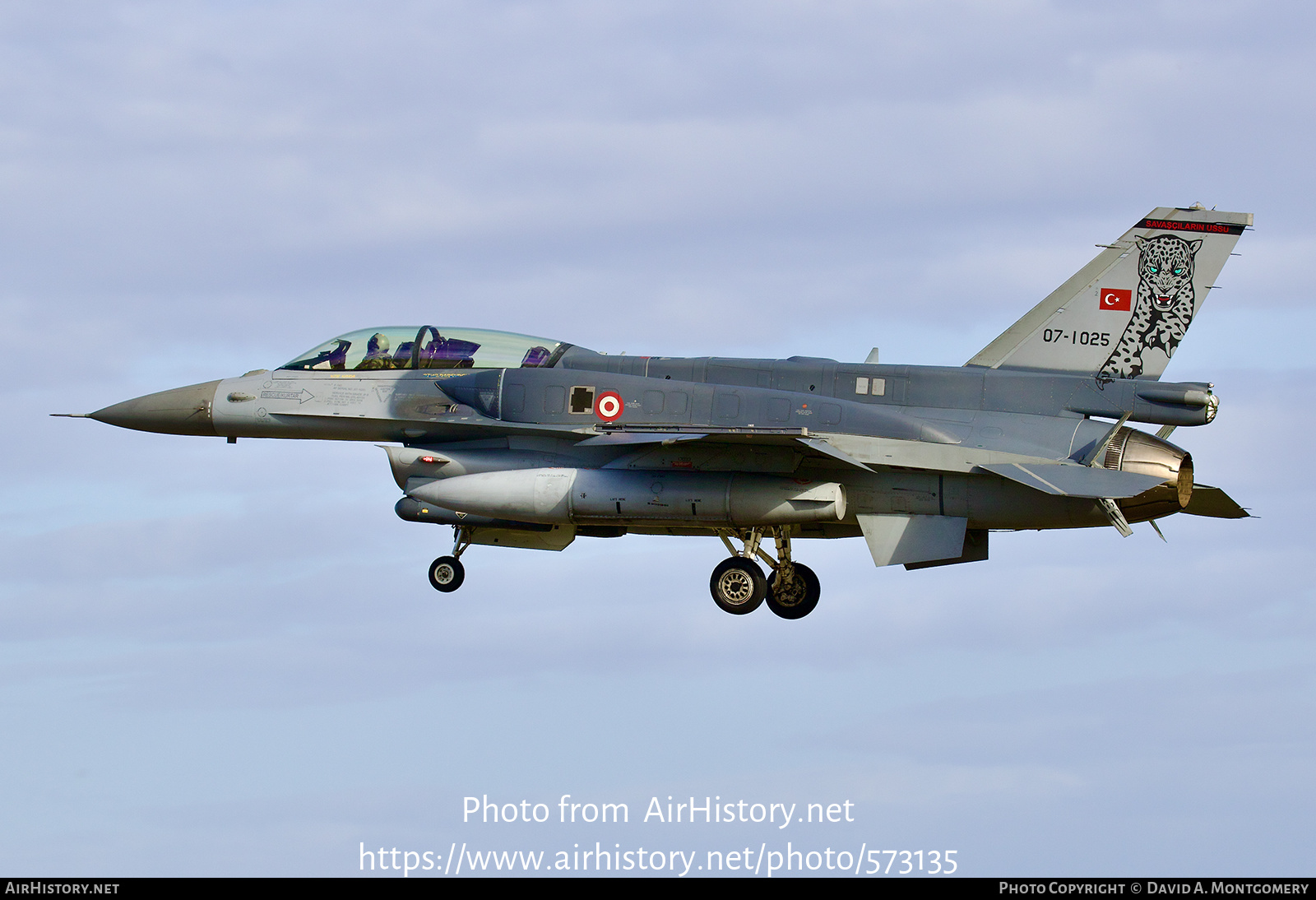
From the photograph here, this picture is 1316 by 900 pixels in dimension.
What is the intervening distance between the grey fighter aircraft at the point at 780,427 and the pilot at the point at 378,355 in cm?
2

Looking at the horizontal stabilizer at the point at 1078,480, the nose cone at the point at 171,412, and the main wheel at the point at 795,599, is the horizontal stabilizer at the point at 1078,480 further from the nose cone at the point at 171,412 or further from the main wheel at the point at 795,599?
the nose cone at the point at 171,412

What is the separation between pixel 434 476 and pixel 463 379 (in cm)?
136

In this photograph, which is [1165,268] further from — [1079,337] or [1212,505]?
[1212,505]

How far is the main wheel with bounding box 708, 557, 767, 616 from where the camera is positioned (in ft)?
68.3

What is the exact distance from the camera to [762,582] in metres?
20.8

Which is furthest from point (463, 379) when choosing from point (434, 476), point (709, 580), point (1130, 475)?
point (1130, 475)

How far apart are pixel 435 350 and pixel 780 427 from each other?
4824 millimetres

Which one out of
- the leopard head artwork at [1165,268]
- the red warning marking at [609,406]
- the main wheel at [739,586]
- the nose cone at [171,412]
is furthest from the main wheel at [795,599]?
the nose cone at [171,412]

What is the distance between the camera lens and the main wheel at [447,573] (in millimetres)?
22016

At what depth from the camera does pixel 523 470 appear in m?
20.2

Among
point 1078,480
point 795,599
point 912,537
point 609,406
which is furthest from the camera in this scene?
point 795,599

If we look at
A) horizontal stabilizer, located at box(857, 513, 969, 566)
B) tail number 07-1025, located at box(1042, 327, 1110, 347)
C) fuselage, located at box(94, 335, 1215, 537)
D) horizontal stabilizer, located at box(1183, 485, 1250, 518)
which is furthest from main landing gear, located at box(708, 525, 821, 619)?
horizontal stabilizer, located at box(1183, 485, 1250, 518)

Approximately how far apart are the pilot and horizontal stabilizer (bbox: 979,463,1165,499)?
26.5 feet

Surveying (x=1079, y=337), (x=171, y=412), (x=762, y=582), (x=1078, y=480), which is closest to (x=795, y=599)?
(x=762, y=582)
